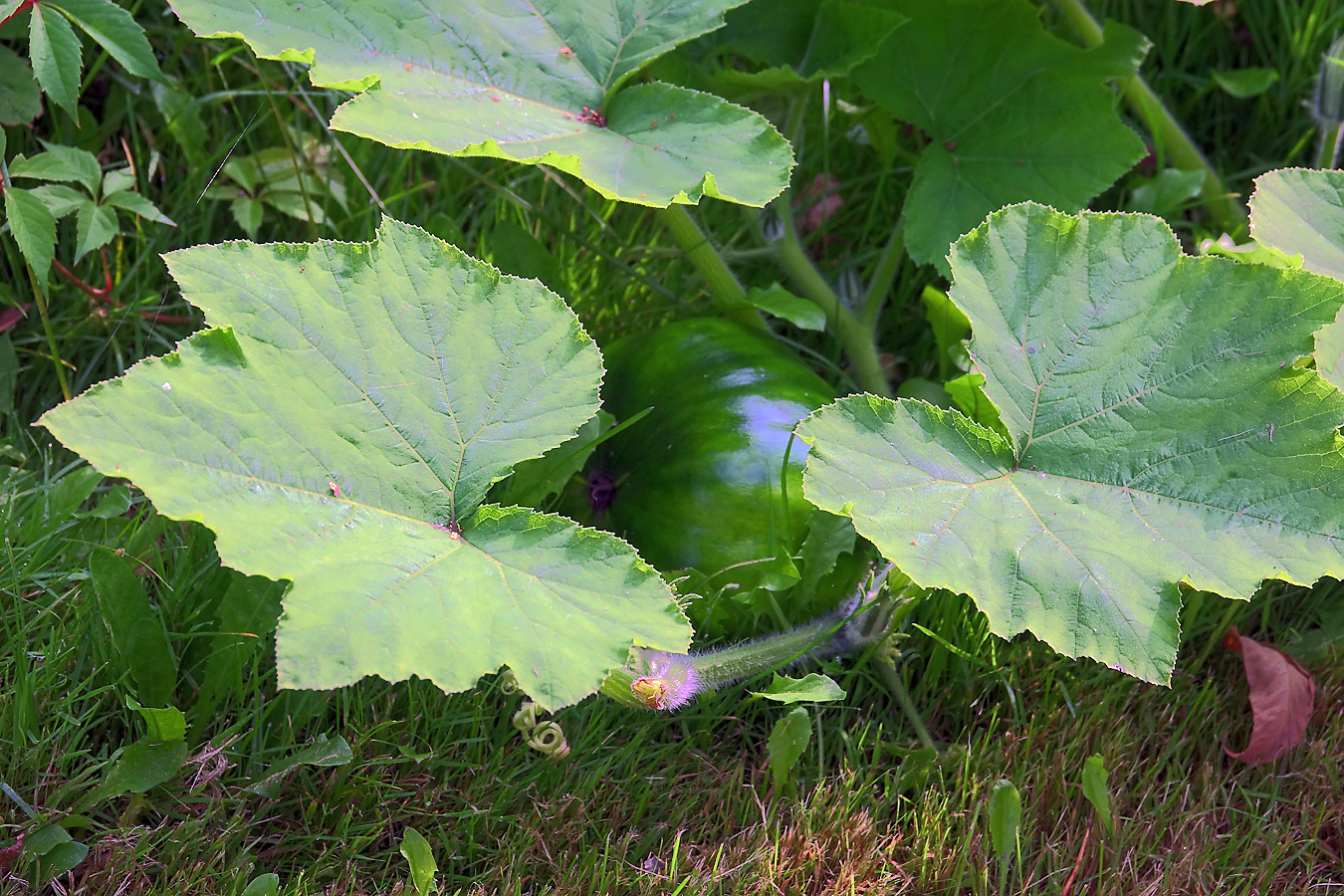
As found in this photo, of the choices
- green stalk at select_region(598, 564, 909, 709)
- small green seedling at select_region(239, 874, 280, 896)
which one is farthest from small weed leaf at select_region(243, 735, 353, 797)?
green stalk at select_region(598, 564, 909, 709)

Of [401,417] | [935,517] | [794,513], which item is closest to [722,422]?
[794,513]

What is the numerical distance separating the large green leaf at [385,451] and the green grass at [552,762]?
37cm

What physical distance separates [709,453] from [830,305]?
0.57 m

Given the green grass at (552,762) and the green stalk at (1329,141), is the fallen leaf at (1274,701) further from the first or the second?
the green stalk at (1329,141)

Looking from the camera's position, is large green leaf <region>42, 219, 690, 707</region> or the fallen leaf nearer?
large green leaf <region>42, 219, 690, 707</region>

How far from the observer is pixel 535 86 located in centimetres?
184

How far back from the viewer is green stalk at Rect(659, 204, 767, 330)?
2.12 metres

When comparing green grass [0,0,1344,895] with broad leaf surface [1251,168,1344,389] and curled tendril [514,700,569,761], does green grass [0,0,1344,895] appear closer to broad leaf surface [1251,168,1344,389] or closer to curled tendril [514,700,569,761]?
curled tendril [514,700,569,761]

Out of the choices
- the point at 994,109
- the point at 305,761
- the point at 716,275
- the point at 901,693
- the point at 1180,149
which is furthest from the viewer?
the point at 1180,149

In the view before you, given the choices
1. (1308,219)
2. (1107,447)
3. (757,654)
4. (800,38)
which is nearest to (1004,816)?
(757,654)

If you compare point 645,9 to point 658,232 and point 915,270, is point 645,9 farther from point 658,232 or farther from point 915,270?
point 915,270

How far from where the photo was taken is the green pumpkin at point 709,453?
1916 millimetres

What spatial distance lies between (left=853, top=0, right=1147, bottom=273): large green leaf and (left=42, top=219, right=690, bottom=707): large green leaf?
40.0 inches

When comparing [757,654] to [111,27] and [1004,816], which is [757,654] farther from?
[111,27]
